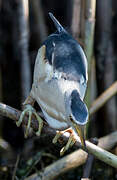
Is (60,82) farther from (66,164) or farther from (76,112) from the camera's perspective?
(66,164)

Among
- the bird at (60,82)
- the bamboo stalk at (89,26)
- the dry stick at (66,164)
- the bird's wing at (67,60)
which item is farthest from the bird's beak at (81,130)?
the bamboo stalk at (89,26)

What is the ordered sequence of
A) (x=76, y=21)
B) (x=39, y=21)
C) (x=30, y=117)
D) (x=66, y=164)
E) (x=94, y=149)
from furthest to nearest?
1. (x=39, y=21)
2. (x=76, y=21)
3. (x=66, y=164)
4. (x=30, y=117)
5. (x=94, y=149)

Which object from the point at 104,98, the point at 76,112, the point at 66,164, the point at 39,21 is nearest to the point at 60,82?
the point at 76,112

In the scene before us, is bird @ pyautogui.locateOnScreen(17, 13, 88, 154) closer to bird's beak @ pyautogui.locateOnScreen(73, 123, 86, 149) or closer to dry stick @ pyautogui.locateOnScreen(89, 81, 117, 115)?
bird's beak @ pyautogui.locateOnScreen(73, 123, 86, 149)

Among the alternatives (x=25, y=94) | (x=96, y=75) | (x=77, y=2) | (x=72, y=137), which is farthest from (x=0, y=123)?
(x=72, y=137)

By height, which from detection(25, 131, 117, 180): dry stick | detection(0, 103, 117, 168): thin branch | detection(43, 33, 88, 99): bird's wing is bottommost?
A: detection(25, 131, 117, 180): dry stick

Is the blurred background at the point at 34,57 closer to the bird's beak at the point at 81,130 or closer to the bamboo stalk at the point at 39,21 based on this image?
the bamboo stalk at the point at 39,21

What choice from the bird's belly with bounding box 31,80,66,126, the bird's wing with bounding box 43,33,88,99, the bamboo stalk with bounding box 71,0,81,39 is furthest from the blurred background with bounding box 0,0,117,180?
the bird's belly with bounding box 31,80,66,126
